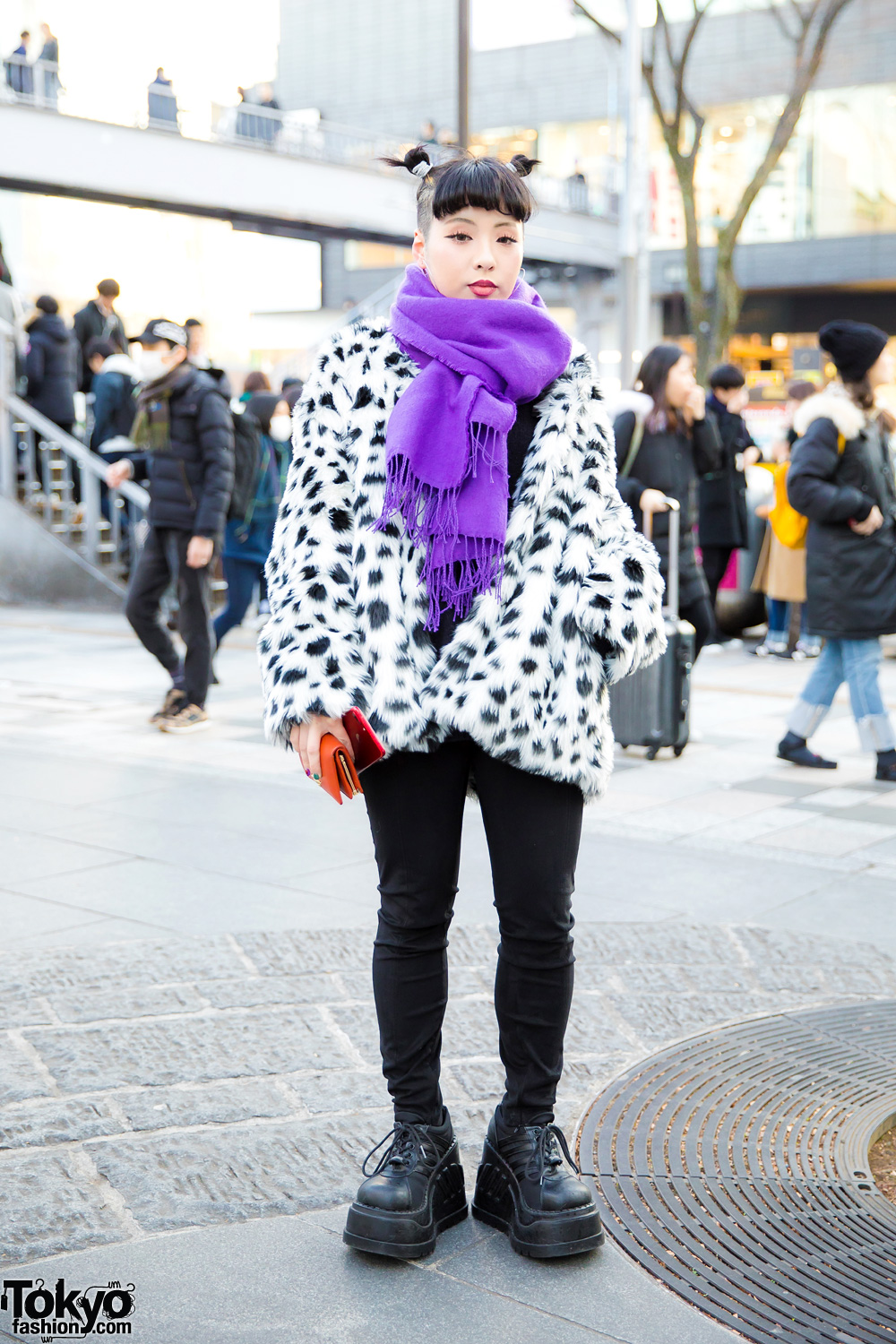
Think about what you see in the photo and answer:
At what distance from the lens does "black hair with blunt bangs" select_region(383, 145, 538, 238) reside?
2.54 metres

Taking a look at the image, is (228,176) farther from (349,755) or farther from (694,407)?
(349,755)

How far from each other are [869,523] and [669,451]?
984 mm

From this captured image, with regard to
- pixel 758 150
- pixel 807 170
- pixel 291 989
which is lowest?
pixel 291 989

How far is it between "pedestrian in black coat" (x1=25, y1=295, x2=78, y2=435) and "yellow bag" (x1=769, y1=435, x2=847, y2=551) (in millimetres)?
6923

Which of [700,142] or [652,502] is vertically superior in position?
[700,142]

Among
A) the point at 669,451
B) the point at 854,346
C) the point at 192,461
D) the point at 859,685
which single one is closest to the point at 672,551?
the point at 669,451

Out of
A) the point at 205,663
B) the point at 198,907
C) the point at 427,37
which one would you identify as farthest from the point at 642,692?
the point at 427,37

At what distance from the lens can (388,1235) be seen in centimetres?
250

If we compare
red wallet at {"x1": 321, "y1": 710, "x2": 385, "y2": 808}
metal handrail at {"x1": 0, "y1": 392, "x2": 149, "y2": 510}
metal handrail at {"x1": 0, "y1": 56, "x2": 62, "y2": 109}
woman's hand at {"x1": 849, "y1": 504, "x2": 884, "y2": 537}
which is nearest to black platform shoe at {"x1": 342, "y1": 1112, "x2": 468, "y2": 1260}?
red wallet at {"x1": 321, "y1": 710, "x2": 385, "y2": 808}

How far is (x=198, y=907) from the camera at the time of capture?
4.57 m

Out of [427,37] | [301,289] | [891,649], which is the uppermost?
[427,37]

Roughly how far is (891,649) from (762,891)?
6840mm

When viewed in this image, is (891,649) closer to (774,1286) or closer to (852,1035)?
(852,1035)

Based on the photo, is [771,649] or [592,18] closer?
[771,649]
